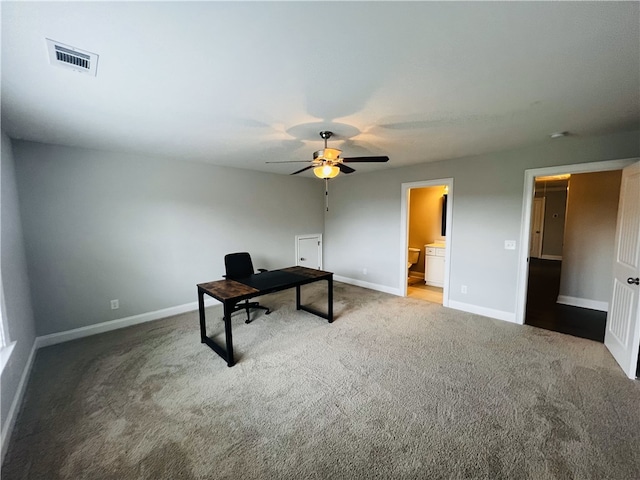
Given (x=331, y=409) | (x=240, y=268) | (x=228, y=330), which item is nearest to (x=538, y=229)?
(x=240, y=268)

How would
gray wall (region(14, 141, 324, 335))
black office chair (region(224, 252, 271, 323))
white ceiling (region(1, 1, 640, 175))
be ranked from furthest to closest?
black office chair (region(224, 252, 271, 323))
gray wall (region(14, 141, 324, 335))
white ceiling (region(1, 1, 640, 175))

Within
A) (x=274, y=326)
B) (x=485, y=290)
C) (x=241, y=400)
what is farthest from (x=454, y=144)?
(x=241, y=400)

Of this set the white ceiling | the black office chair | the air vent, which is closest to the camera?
the white ceiling

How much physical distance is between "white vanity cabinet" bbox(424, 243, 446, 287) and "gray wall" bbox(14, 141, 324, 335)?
11.5ft

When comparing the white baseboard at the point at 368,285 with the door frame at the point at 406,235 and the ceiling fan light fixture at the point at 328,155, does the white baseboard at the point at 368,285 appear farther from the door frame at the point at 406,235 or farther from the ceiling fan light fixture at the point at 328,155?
the ceiling fan light fixture at the point at 328,155

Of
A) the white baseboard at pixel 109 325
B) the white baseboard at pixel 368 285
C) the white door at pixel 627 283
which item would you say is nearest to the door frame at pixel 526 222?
the white door at pixel 627 283

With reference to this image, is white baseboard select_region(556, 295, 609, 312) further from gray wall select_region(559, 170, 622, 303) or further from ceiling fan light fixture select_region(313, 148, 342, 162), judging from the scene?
ceiling fan light fixture select_region(313, 148, 342, 162)

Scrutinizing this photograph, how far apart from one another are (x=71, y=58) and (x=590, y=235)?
20.7 feet

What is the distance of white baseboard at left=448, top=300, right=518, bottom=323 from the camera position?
353 cm

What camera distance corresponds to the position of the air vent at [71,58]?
1314 mm

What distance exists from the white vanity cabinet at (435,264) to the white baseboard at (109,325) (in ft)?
15.0

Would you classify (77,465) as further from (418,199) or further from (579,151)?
(418,199)

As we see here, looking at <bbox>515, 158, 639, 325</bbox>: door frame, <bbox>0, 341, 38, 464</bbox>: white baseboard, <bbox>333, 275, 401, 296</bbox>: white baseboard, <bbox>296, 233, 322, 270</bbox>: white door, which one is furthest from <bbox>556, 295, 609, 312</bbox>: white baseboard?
<bbox>0, 341, 38, 464</bbox>: white baseboard

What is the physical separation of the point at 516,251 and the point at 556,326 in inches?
43.2
